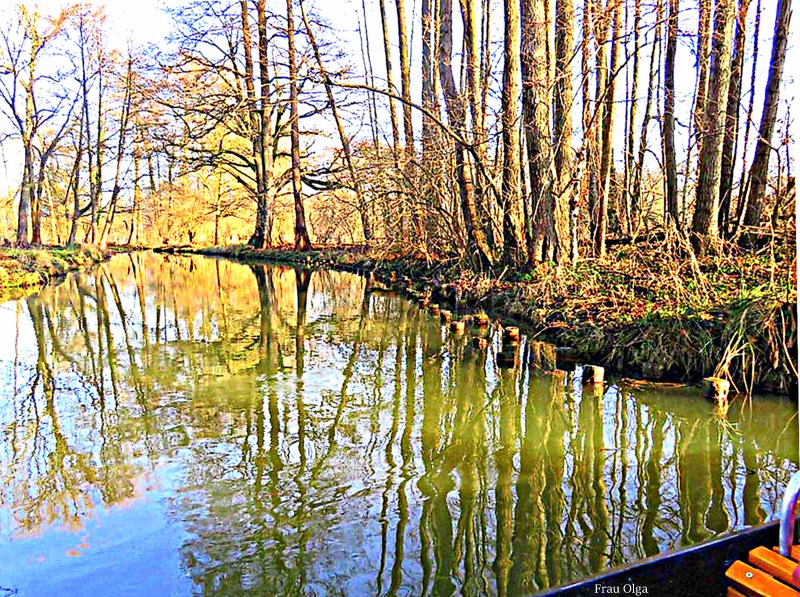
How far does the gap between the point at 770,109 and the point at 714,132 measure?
613 mm

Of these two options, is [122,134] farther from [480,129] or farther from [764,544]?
[764,544]

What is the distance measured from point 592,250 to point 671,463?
20.3 ft

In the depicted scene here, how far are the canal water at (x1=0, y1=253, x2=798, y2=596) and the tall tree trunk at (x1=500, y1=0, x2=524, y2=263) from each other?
3362 millimetres

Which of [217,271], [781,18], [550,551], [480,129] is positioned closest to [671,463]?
[550,551]

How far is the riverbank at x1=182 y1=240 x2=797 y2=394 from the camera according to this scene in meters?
5.61

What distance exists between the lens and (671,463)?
4.14 metres

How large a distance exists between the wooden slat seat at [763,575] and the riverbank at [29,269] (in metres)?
14.3

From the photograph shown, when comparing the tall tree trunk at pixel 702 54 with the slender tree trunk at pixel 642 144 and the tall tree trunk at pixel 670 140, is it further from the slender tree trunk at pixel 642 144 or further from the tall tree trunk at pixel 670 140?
the slender tree trunk at pixel 642 144

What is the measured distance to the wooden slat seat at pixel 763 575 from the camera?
1.66m

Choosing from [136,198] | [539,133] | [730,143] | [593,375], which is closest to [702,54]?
[730,143]

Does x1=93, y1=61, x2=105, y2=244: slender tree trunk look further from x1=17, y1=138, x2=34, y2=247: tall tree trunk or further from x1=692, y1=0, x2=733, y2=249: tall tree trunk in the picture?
x1=692, y1=0, x2=733, y2=249: tall tree trunk

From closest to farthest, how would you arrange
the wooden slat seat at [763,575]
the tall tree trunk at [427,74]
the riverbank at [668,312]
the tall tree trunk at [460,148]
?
the wooden slat seat at [763,575]
the riverbank at [668,312]
the tall tree trunk at [460,148]
the tall tree trunk at [427,74]

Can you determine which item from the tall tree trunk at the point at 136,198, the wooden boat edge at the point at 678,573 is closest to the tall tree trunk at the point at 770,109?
the wooden boat edge at the point at 678,573

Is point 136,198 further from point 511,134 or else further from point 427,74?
point 511,134
